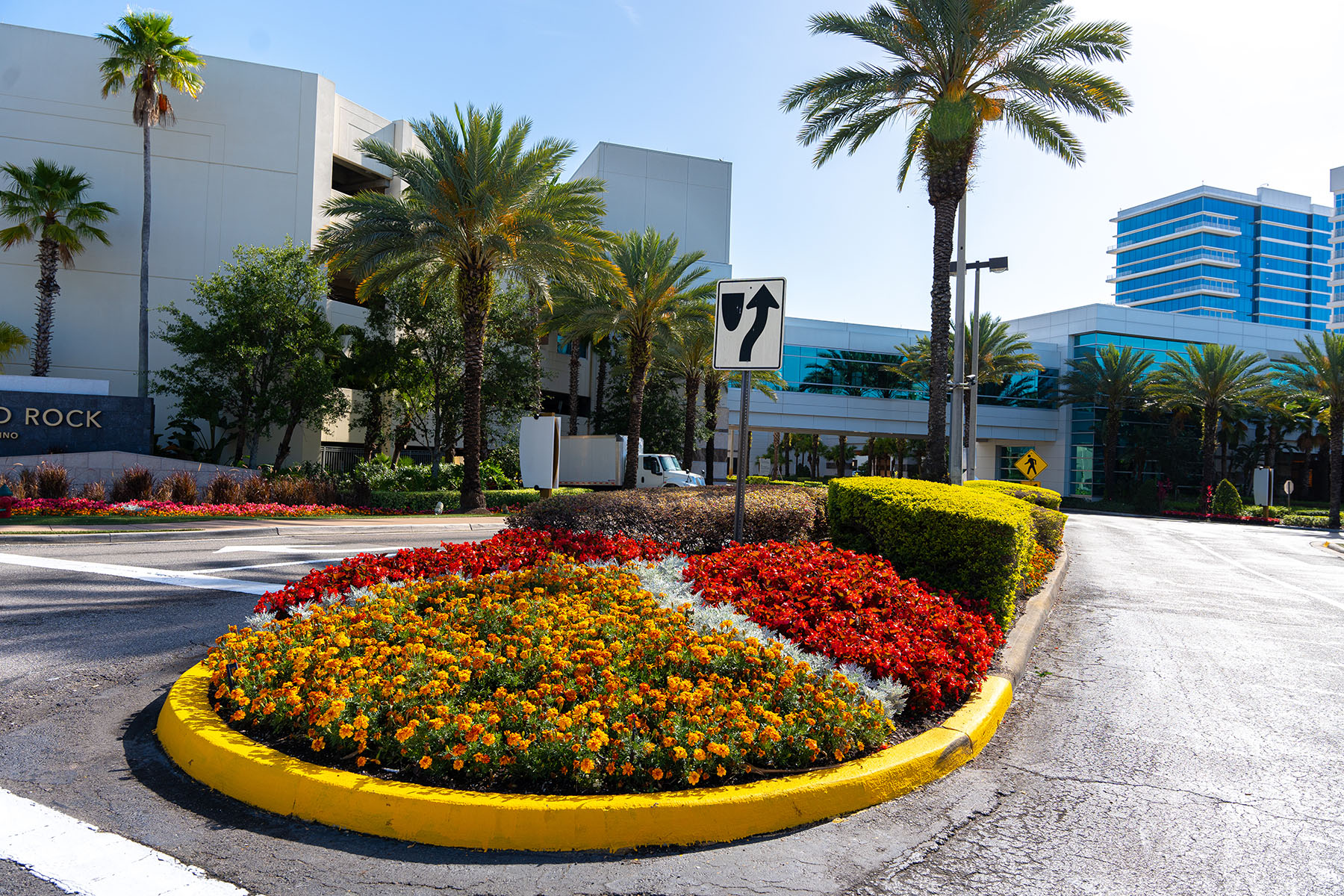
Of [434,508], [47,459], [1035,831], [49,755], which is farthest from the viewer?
[434,508]

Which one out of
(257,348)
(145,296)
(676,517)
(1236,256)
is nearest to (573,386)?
(257,348)

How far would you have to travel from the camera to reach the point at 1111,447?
5028 centimetres

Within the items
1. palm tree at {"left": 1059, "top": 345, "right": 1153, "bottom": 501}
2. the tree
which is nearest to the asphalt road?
the tree

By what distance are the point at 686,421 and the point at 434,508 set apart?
1563cm

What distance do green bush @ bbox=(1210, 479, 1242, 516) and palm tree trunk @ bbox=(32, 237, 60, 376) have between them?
51.6 m

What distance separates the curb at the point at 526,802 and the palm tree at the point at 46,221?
28.6 meters

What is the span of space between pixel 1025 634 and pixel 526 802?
5.67 meters

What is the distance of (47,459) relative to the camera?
2039 centimetres

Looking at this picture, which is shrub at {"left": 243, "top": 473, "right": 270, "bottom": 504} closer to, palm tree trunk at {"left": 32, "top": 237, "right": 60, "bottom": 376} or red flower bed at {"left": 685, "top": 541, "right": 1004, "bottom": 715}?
Result: palm tree trunk at {"left": 32, "top": 237, "right": 60, "bottom": 376}

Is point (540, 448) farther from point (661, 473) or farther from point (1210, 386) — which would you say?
point (1210, 386)

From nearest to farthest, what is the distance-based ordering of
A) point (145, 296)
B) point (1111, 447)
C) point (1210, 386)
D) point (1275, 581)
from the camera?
point (1275, 581), point (145, 296), point (1210, 386), point (1111, 447)

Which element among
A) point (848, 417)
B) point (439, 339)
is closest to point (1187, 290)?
point (848, 417)

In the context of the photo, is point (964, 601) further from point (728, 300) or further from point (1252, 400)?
point (1252, 400)

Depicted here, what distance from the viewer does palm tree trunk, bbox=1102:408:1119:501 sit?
5019 cm
